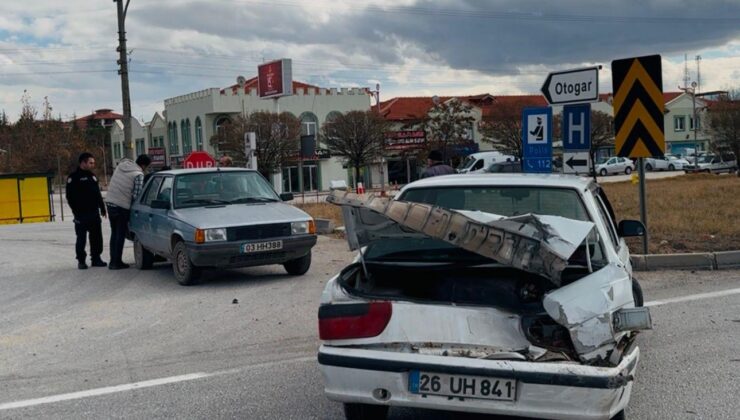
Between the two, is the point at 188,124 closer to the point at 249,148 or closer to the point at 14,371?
the point at 249,148

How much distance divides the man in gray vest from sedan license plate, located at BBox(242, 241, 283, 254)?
10.4 ft

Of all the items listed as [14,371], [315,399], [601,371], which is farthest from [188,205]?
[601,371]

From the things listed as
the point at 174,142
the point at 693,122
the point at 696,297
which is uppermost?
the point at 693,122

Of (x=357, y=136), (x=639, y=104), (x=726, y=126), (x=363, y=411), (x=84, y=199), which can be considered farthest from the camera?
(x=357, y=136)

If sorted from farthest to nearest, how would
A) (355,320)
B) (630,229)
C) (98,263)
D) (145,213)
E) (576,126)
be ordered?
(98,263) → (576,126) → (145,213) → (630,229) → (355,320)

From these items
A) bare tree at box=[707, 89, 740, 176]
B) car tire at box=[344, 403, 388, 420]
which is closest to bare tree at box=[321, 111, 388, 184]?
bare tree at box=[707, 89, 740, 176]

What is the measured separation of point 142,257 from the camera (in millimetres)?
12484

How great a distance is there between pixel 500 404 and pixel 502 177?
2.21m

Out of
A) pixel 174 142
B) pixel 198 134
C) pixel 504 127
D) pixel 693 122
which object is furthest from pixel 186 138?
pixel 693 122

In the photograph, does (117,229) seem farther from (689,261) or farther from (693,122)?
(693,122)

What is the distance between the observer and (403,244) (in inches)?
204

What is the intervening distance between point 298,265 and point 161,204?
7.07 ft

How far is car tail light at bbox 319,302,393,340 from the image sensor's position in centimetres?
434

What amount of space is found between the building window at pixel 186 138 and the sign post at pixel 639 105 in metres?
57.6
